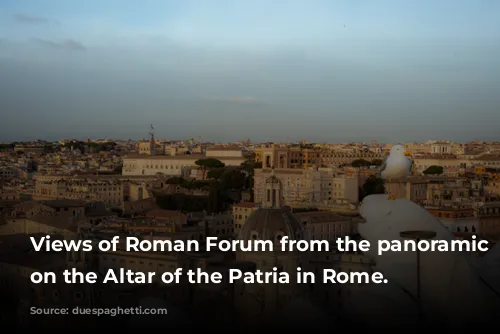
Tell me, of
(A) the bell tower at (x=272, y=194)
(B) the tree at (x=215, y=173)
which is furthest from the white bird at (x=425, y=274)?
(B) the tree at (x=215, y=173)

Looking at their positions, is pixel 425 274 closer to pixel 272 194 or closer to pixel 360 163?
pixel 272 194

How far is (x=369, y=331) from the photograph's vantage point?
3.08m

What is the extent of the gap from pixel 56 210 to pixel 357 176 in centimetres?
723

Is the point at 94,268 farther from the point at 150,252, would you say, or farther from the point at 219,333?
the point at 219,333

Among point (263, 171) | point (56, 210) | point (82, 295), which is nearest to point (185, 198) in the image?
point (263, 171)

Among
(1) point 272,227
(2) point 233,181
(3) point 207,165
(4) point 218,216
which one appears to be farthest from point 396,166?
(3) point 207,165

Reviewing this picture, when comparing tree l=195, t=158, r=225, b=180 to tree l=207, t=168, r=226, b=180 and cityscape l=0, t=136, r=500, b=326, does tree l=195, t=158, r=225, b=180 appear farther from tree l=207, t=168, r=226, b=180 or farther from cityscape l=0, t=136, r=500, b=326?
tree l=207, t=168, r=226, b=180

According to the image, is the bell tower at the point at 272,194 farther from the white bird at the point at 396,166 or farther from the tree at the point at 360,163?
the tree at the point at 360,163

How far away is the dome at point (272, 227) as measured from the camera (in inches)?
295

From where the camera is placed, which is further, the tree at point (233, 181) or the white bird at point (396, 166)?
the tree at point (233, 181)

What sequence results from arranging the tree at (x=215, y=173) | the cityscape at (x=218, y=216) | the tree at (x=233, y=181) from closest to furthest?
the cityscape at (x=218, y=216)
the tree at (x=233, y=181)
the tree at (x=215, y=173)

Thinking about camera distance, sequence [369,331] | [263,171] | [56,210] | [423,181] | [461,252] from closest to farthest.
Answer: [369,331]
[461,252]
[56,210]
[423,181]
[263,171]

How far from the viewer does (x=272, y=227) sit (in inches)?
298

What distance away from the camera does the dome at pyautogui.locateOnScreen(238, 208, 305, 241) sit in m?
7.50
